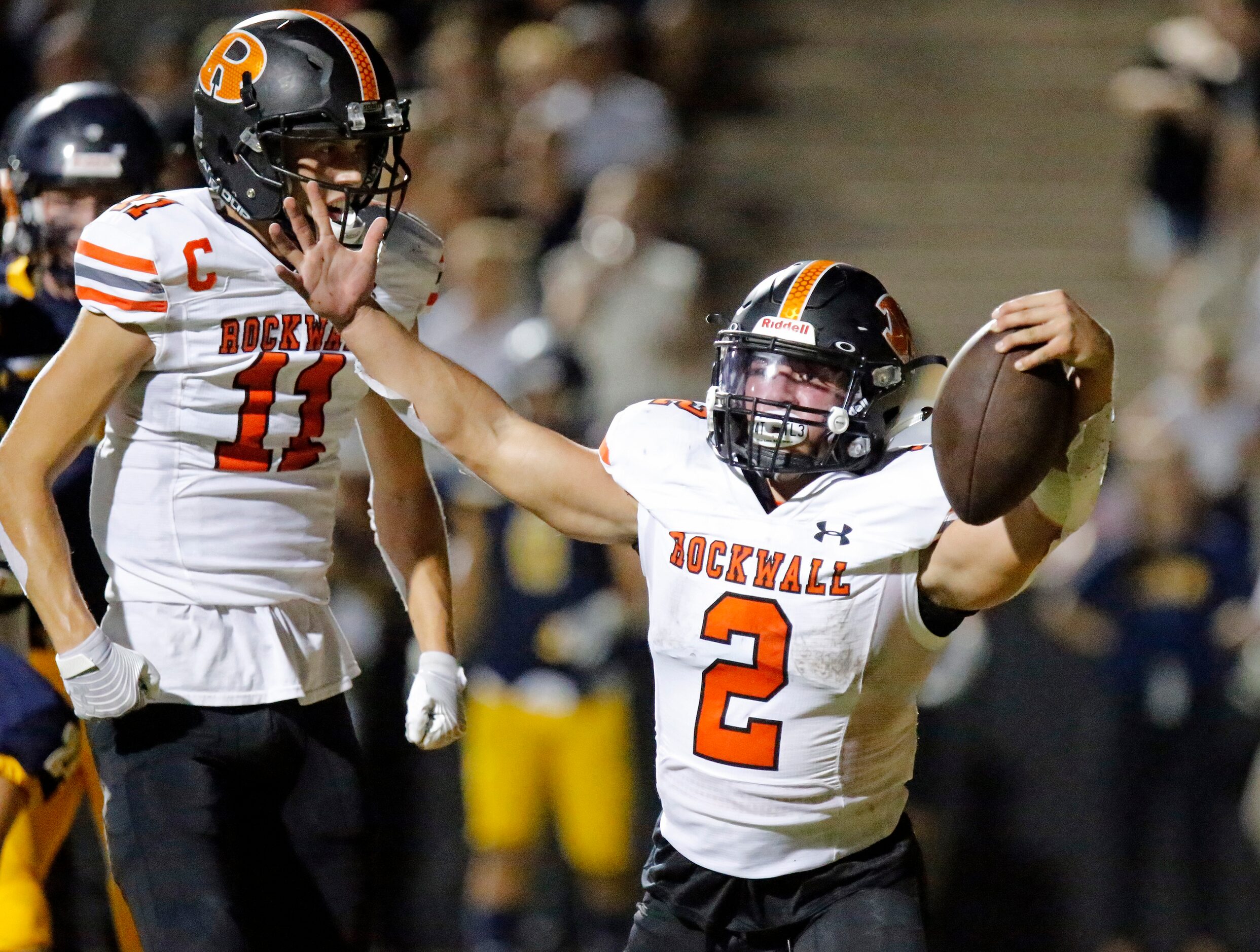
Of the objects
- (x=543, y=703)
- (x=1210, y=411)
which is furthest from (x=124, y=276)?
(x=1210, y=411)

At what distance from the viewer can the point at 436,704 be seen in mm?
3018

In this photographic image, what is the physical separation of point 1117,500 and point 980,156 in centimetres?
261

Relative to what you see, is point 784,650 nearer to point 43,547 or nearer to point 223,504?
point 223,504

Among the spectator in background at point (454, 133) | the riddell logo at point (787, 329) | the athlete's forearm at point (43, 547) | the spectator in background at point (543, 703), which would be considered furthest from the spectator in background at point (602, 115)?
the athlete's forearm at point (43, 547)

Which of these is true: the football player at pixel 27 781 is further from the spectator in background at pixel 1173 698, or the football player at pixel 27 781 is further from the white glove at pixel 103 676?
the spectator in background at pixel 1173 698

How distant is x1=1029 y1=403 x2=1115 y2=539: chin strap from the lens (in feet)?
7.98

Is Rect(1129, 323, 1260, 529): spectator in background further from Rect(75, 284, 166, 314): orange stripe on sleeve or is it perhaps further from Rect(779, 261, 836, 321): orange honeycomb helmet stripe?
Rect(75, 284, 166, 314): orange stripe on sleeve

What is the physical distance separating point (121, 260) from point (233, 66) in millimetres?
405

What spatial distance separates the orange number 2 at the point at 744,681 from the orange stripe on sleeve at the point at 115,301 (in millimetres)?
1008

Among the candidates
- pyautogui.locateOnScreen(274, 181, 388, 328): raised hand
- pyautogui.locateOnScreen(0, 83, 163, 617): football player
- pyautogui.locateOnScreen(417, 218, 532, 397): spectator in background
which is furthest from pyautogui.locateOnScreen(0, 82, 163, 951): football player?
pyautogui.locateOnScreen(417, 218, 532, 397): spectator in background

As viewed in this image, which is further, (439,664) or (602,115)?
(602,115)

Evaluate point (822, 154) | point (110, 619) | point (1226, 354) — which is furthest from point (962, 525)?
point (822, 154)

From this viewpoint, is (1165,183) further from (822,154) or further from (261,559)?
(261,559)

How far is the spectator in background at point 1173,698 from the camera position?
5.76 meters
